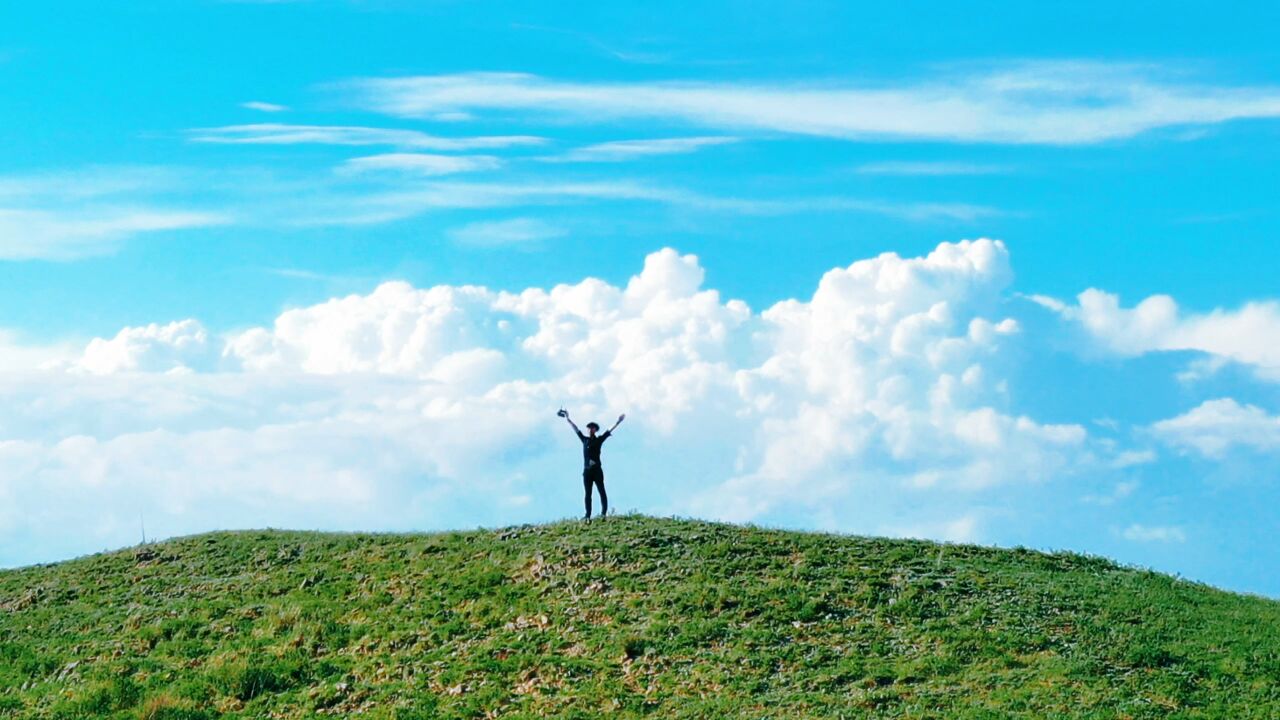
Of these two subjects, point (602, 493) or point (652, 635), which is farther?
point (602, 493)

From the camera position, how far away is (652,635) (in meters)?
25.2

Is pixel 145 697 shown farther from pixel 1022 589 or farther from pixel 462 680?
pixel 1022 589

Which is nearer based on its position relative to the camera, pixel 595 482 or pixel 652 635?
pixel 652 635

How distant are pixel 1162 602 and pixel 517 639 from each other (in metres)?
15.2

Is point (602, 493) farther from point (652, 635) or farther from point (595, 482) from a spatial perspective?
point (652, 635)

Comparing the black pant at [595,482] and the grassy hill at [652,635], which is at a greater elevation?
the black pant at [595,482]

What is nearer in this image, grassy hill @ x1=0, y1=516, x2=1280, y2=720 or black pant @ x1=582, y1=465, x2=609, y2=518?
grassy hill @ x1=0, y1=516, x2=1280, y2=720

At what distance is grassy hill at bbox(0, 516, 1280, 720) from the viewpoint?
74.1ft

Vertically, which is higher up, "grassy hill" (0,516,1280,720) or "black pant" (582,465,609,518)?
"black pant" (582,465,609,518)

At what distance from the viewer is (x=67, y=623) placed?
3197 cm

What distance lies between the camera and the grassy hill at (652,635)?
22.6 meters

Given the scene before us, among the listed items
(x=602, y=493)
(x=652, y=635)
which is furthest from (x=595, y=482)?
(x=652, y=635)

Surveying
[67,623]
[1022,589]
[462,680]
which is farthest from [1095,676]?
[67,623]

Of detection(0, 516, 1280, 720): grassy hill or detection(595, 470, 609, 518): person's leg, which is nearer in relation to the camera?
detection(0, 516, 1280, 720): grassy hill
